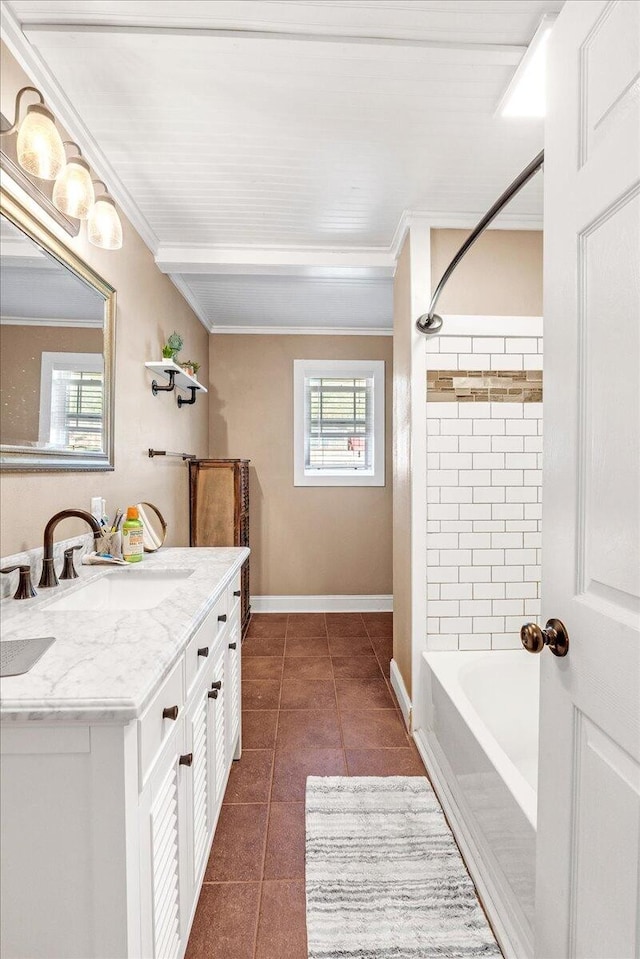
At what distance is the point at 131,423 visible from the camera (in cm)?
228

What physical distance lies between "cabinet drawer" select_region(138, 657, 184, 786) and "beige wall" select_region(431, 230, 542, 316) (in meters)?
2.01

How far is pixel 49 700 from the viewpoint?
0.78 meters

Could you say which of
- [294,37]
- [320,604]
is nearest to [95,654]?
[294,37]

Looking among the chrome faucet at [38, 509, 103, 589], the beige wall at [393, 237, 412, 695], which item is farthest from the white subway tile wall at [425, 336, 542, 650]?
the chrome faucet at [38, 509, 103, 589]

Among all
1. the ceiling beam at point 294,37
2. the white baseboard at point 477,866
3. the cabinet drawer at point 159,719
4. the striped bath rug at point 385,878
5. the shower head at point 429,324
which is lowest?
the striped bath rug at point 385,878

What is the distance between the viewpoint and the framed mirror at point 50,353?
1.33 metres

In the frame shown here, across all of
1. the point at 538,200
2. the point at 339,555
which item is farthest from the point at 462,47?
the point at 339,555

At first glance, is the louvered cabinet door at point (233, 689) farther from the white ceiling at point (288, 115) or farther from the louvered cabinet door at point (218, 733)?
the white ceiling at point (288, 115)

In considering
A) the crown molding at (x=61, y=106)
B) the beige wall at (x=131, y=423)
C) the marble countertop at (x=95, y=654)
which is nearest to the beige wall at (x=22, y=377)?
the beige wall at (x=131, y=423)

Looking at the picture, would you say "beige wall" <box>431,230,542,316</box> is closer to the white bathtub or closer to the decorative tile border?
the decorative tile border

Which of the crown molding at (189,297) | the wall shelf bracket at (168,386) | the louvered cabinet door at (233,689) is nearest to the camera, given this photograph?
the louvered cabinet door at (233,689)

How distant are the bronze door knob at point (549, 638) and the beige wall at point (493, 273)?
1.80m

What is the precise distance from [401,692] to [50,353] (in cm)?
228

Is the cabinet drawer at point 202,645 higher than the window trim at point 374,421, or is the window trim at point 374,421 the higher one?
the window trim at point 374,421
